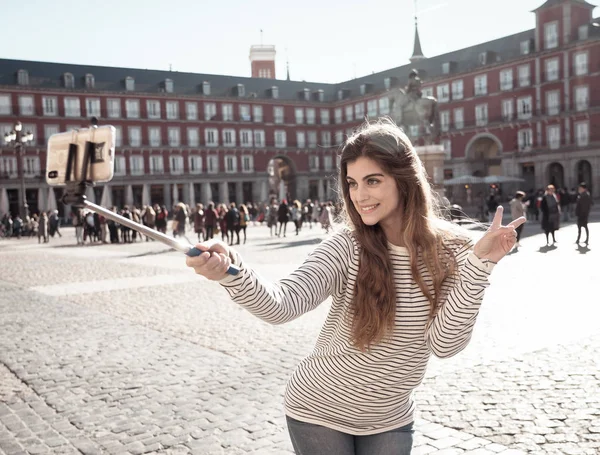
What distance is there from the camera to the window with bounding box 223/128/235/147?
197 feet

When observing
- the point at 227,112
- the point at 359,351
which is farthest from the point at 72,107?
the point at 359,351

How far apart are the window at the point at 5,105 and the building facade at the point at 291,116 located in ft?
0.27

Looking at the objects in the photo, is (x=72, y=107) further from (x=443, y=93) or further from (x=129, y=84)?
(x=443, y=93)

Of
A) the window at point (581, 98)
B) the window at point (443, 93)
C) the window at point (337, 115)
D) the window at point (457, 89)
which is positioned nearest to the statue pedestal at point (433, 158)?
the window at point (581, 98)

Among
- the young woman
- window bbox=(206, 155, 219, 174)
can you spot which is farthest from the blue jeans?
window bbox=(206, 155, 219, 174)

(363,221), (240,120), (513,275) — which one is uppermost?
(240,120)

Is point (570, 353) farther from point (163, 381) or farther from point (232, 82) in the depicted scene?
point (232, 82)

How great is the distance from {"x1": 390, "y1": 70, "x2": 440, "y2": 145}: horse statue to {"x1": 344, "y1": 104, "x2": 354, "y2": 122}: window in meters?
43.6

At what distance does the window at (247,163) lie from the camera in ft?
201

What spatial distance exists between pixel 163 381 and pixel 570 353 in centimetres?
362

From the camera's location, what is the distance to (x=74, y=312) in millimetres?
8984

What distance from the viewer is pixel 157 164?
56.6 metres

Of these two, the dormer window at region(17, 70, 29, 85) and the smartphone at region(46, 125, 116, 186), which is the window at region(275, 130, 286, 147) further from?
Result: the smartphone at region(46, 125, 116, 186)

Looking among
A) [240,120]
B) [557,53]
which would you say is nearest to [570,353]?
[557,53]
